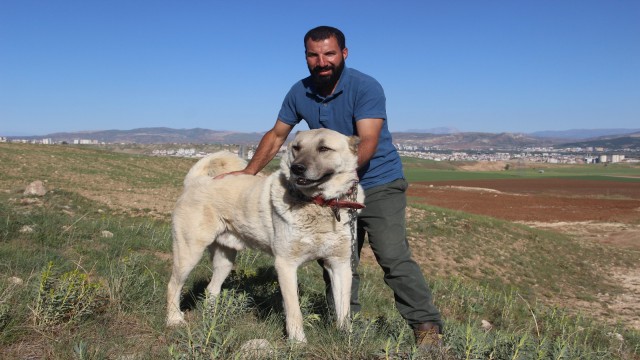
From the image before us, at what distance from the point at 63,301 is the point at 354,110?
268 centimetres

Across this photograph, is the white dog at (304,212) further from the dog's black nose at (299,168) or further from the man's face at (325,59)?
the man's face at (325,59)

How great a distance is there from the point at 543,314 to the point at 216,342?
7.19 m

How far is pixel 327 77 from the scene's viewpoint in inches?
158

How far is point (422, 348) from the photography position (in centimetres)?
302

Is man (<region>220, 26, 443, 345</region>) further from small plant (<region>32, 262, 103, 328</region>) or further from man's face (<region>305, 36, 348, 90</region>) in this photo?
small plant (<region>32, 262, 103, 328</region>)

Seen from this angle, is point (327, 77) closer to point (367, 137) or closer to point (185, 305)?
point (367, 137)

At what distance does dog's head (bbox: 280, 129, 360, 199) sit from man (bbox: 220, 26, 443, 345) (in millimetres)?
116

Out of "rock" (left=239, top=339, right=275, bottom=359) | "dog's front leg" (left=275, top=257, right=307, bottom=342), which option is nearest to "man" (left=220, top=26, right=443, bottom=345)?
"dog's front leg" (left=275, top=257, right=307, bottom=342)

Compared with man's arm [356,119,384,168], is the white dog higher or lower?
lower

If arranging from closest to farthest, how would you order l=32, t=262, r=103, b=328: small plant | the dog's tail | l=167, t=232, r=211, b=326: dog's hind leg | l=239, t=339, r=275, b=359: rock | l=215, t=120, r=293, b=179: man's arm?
1. l=239, t=339, r=275, b=359: rock
2. l=32, t=262, r=103, b=328: small plant
3. l=167, t=232, r=211, b=326: dog's hind leg
4. l=215, t=120, r=293, b=179: man's arm
5. the dog's tail

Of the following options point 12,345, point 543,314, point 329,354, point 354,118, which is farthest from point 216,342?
point 543,314

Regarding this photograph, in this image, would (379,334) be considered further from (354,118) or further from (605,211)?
(605,211)

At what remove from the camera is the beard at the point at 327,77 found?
3988 mm

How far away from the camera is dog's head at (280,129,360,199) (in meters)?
3.63
